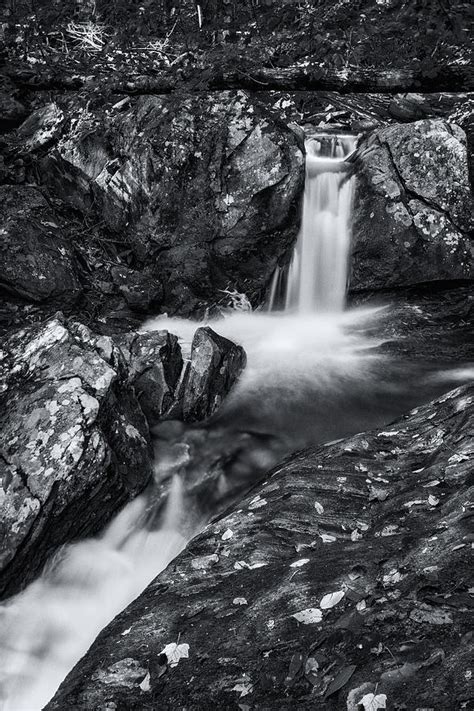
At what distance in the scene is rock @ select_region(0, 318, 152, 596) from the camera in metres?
4.42

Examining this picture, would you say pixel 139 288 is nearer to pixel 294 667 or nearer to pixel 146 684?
pixel 146 684

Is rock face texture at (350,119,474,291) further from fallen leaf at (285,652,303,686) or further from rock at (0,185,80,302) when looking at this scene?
fallen leaf at (285,652,303,686)

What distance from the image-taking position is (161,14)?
12500 mm

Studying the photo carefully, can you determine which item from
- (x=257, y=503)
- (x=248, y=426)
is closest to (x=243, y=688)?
(x=257, y=503)

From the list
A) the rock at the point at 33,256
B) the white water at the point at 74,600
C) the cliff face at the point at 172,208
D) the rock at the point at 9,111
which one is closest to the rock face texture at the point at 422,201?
the cliff face at the point at 172,208

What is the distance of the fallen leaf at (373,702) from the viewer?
207cm

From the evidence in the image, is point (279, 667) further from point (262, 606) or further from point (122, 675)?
point (122, 675)

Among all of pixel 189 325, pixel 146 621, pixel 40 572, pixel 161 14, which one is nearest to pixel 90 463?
pixel 40 572

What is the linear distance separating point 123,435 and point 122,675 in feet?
8.83

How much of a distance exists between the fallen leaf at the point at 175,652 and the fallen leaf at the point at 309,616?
0.57 metres

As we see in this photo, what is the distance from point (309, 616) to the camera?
271cm

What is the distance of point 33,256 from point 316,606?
6668 mm

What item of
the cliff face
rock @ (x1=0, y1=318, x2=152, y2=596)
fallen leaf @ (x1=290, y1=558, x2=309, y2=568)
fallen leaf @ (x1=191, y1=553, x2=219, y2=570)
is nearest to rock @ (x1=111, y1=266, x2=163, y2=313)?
the cliff face

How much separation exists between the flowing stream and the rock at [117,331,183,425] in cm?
26
